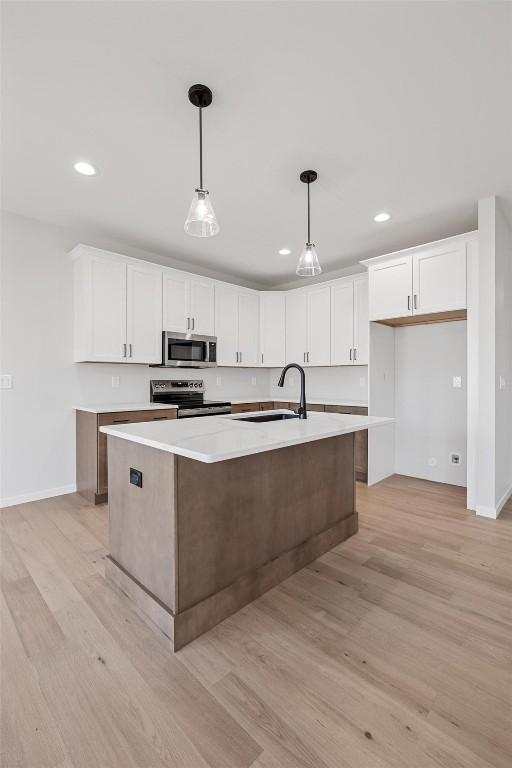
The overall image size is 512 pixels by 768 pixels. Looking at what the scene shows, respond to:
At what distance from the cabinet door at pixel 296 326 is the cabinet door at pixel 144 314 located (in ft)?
6.33

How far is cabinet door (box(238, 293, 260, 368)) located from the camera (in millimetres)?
5012

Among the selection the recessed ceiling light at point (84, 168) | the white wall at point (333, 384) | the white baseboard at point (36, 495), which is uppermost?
the recessed ceiling light at point (84, 168)

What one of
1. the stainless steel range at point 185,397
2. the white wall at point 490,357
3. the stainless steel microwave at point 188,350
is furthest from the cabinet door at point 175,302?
the white wall at point 490,357

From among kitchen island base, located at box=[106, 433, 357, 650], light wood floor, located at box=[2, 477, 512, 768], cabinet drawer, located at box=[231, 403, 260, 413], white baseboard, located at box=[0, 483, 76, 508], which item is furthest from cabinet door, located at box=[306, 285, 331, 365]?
white baseboard, located at box=[0, 483, 76, 508]

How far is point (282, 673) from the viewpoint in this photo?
4.70ft

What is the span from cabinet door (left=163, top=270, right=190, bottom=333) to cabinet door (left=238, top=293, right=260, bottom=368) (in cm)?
93

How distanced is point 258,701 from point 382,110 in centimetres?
293

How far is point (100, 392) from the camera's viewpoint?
3.92 metres

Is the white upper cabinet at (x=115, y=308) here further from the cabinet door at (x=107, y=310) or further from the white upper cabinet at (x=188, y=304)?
the white upper cabinet at (x=188, y=304)

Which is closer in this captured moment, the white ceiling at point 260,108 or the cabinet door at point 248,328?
the white ceiling at point 260,108

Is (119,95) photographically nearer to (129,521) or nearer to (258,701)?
(129,521)

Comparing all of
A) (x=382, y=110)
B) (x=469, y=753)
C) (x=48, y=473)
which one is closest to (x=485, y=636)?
(x=469, y=753)

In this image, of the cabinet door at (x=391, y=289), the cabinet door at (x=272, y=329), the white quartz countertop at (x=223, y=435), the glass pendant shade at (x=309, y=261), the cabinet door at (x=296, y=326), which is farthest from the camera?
the cabinet door at (x=272, y=329)

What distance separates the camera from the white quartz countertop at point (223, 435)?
4.60 ft
